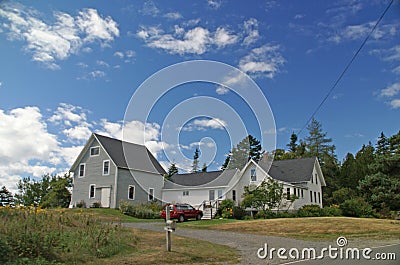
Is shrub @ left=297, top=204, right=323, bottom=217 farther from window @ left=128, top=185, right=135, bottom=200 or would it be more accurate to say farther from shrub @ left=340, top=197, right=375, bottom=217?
window @ left=128, top=185, right=135, bottom=200

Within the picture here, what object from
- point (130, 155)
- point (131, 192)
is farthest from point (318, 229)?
point (130, 155)

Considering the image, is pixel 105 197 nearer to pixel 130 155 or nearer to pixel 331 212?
pixel 130 155

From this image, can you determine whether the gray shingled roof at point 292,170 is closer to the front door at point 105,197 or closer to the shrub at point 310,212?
the shrub at point 310,212

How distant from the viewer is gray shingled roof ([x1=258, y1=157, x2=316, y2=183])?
130 ft

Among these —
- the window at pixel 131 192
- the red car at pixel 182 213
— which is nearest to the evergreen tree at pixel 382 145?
the red car at pixel 182 213

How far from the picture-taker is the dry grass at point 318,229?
19.2 m

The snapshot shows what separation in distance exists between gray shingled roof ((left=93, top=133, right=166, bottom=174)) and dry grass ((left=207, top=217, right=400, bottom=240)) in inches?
642

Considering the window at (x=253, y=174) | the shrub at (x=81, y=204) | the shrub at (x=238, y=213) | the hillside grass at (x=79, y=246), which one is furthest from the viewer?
the window at (x=253, y=174)

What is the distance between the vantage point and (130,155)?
38000 millimetres

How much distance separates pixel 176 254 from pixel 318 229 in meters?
12.1

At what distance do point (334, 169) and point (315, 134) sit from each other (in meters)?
12.8

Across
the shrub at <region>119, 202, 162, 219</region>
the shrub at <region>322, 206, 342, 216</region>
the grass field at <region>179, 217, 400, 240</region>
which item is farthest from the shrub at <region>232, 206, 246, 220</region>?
the grass field at <region>179, 217, 400, 240</region>

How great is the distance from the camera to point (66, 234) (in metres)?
10.8

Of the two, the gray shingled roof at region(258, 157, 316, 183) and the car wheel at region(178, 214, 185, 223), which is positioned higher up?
the gray shingled roof at region(258, 157, 316, 183)
